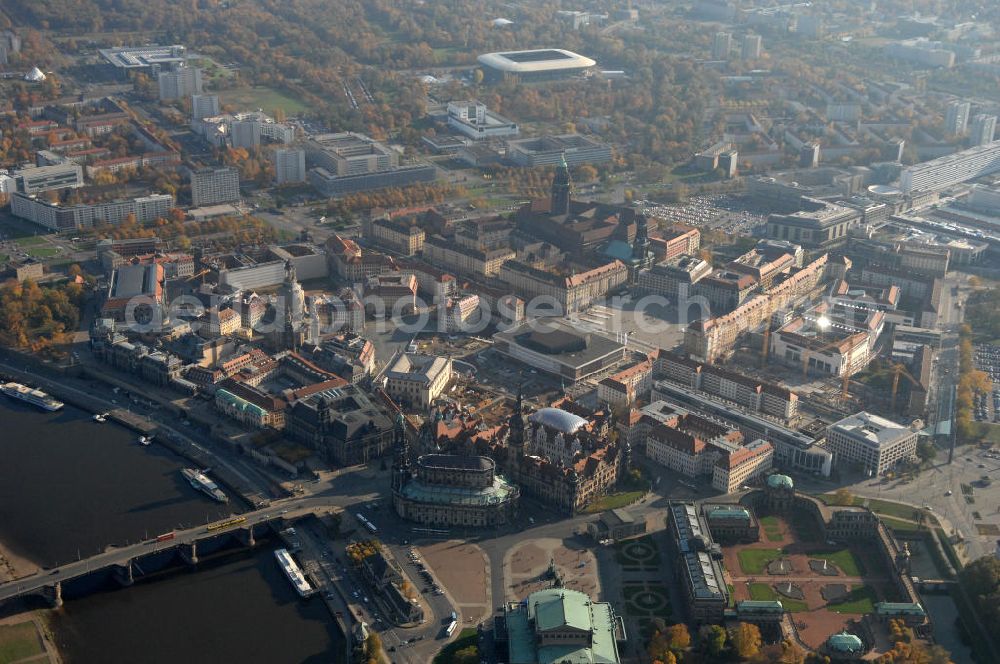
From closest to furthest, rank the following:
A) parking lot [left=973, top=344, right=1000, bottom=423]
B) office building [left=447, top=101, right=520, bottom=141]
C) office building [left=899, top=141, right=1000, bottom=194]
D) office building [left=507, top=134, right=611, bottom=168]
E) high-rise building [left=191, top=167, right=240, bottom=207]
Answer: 1. parking lot [left=973, top=344, right=1000, bottom=423]
2. high-rise building [left=191, top=167, right=240, bottom=207]
3. office building [left=899, top=141, right=1000, bottom=194]
4. office building [left=507, top=134, right=611, bottom=168]
5. office building [left=447, top=101, right=520, bottom=141]

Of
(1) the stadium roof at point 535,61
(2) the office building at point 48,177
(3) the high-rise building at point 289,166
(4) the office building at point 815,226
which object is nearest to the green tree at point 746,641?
(4) the office building at point 815,226

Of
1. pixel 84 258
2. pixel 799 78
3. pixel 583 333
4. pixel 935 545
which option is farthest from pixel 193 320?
pixel 799 78

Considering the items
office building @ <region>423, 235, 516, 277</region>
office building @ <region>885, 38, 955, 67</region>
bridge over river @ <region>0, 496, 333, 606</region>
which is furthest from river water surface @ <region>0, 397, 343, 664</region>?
office building @ <region>885, 38, 955, 67</region>

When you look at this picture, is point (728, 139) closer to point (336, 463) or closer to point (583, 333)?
point (583, 333)

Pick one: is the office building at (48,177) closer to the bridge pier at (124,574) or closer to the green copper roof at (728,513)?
the bridge pier at (124,574)

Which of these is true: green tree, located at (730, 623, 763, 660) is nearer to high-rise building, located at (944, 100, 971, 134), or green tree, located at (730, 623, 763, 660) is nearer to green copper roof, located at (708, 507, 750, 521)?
green copper roof, located at (708, 507, 750, 521)

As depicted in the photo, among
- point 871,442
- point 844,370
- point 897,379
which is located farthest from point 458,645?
point 844,370
